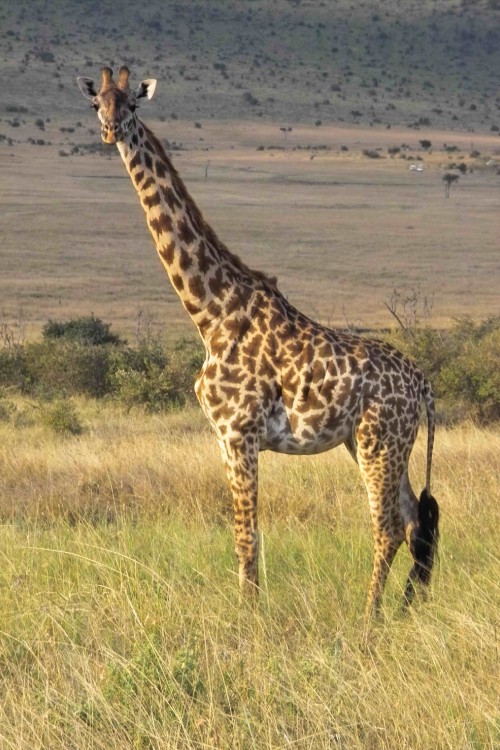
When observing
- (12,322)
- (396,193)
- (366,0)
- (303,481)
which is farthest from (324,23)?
(303,481)

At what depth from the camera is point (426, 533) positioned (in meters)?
6.20

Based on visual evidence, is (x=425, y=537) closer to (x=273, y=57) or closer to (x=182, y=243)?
(x=182, y=243)

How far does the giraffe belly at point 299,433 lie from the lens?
591 cm

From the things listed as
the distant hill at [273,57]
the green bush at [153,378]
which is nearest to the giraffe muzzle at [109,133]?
the green bush at [153,378]

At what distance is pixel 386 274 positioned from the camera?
35.1 m

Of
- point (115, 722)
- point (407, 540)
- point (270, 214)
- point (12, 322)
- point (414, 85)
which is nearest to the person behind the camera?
point (115, 722)

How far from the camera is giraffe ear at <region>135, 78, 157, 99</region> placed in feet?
20.0

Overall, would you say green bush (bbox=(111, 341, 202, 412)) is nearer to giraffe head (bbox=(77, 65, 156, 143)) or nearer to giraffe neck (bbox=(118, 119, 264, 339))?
giraffe neck (bbox=(118, 119, 264, 339))

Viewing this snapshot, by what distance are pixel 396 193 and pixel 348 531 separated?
51780mm

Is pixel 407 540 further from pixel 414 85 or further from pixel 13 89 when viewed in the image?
pixel 414 85

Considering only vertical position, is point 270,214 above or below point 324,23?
below

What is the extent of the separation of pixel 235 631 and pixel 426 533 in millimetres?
1322

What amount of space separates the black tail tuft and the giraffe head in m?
2.26

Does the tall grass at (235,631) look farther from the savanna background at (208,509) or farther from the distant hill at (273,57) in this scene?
the distant hill at (273,57)
